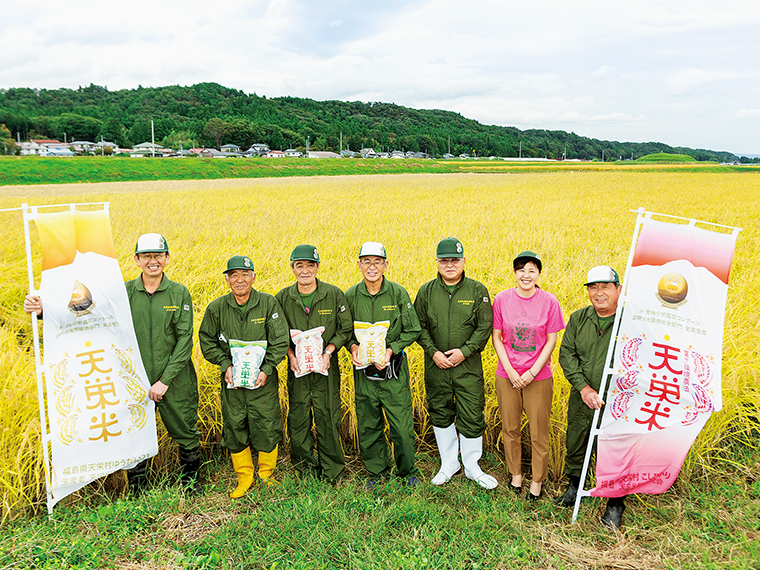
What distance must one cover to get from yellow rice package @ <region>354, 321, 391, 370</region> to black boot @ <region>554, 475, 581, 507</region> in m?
1.70

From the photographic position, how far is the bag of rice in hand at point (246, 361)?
3.47m

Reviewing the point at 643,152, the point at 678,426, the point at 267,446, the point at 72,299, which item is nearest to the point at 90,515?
the point at 267,446

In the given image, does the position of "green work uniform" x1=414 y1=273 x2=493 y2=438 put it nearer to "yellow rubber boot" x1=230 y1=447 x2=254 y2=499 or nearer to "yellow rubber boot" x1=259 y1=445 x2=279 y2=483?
"yellow rubber boot" x1=259 y1=445 x2=279 y2=483

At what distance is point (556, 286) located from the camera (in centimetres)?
642

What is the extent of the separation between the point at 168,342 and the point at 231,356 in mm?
502

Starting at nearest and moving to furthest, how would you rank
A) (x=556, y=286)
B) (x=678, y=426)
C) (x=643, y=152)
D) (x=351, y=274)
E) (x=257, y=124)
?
(x=678, y=426) → (x=556, y=286) → (x=351, y=274) → (x=257, y=124) → (x=643, y=152)

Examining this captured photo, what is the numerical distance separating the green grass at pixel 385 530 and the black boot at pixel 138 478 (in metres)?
0.13

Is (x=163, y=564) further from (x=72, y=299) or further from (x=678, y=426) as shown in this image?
(x=678, y=426)

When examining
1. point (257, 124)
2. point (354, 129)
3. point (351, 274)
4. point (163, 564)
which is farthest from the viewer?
point (354, 129)

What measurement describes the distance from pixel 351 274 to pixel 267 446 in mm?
3658

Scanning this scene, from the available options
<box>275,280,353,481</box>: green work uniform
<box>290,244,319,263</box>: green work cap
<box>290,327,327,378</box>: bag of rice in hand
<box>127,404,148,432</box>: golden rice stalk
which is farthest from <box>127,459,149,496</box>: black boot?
<box>290,244,319,263</box>: green work cap

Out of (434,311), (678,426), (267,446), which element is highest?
(434,311)

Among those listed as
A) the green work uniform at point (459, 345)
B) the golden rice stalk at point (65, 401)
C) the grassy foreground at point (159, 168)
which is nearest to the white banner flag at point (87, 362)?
the golden rice stalk at point (65, 401)

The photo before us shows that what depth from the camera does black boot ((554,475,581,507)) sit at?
3.38m
